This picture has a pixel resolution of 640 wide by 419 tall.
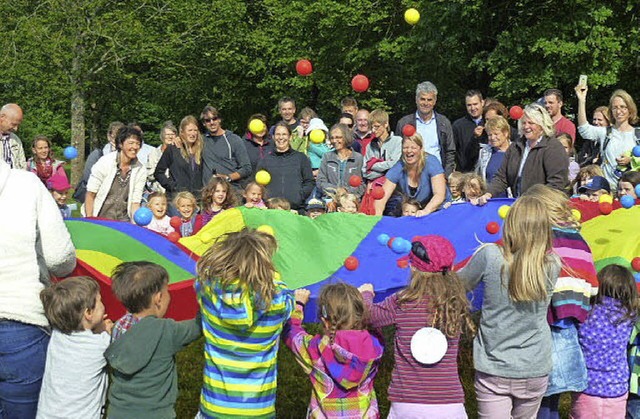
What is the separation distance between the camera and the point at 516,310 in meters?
4.02

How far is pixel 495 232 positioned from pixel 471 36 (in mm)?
13451

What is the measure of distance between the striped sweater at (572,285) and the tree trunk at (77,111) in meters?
18.6

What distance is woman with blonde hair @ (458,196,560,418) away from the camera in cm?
394

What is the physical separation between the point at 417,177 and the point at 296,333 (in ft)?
9.68

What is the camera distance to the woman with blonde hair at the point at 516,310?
12.9 feet

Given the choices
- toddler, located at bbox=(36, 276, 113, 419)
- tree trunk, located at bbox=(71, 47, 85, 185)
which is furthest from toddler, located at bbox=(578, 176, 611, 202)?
tree trunk, located at bbox=(71, 47, 85, 185)

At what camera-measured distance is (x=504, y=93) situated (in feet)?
57.3

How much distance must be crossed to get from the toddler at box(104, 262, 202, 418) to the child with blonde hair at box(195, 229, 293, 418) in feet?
0.54

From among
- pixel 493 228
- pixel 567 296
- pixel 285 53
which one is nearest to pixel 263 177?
pixel 493 228

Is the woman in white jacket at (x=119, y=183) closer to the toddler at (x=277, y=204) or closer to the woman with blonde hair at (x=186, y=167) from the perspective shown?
the woman with blonde hair at (x=186, y=167)

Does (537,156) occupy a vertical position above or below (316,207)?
above

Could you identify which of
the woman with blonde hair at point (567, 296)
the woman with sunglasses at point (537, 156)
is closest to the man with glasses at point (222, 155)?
the woman with sunglasses at point (537, 156)

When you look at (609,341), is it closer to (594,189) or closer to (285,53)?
(594,189)

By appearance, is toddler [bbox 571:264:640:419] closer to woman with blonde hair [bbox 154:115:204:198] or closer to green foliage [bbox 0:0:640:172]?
woman with blonde hair [bbox 154:115:204:198]
